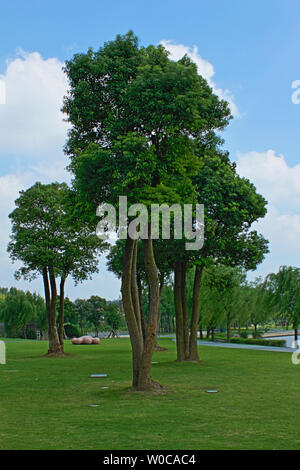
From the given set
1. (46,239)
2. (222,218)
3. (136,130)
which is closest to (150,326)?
(136,130)

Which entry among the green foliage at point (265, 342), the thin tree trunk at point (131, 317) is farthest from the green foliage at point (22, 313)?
the thin tree trunk at point (131, 317)

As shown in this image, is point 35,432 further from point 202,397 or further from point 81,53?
point 81,53

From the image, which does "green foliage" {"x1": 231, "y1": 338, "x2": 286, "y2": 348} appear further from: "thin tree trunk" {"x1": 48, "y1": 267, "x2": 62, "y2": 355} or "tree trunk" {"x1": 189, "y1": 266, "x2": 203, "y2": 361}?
"thin tree trunk" {"x1": 48, "y1": 267, "x2": 62, "y2": 355}

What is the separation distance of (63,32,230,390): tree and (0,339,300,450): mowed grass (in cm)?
161

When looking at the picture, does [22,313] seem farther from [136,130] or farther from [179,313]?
[136,130]

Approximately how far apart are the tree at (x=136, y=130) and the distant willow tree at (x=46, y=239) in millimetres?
10186

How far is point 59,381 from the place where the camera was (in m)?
14.1

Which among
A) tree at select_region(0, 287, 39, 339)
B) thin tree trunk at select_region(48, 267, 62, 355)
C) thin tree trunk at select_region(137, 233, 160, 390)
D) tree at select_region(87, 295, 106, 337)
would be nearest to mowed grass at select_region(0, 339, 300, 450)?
thin tree trunk at select_region(137, 233, 160, 390)

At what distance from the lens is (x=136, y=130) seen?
11.8 metres

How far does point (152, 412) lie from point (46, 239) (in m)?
15.0

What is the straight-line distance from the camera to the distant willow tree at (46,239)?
2241 cm

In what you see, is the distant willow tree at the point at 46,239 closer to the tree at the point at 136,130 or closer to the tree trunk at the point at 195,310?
the tree trunk at the point at 195,310

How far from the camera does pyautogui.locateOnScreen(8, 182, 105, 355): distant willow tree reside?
882 inches
